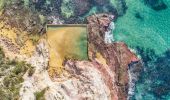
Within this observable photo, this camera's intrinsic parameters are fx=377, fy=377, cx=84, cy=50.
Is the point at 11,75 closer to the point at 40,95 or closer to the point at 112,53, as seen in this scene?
the point at 40,95

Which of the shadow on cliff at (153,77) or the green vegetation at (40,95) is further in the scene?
the shadow on cliff at (153,77)

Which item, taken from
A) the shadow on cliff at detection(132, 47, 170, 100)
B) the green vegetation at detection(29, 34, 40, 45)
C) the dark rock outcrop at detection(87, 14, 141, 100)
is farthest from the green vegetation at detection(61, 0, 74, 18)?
the shadow on cliff at detection(132, 47, 170, 100)

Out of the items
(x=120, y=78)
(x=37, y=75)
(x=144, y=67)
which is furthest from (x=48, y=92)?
(x=144, y=67)

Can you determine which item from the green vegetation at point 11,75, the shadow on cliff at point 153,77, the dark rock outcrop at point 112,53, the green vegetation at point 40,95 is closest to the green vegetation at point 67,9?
the dark rock outcrop at point 112,53

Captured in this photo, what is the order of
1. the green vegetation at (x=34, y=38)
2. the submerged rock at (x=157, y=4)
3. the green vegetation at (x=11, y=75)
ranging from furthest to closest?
the submerged rock at (x=157, y=4), the green vegetation at (x=34, y=38), the green vegetation at (x=11, y=75)

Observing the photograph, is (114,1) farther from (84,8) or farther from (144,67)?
(144,67)

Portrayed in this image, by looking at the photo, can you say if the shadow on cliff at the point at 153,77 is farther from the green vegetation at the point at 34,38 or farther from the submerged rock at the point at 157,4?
the green vegetation at the point at 34,38

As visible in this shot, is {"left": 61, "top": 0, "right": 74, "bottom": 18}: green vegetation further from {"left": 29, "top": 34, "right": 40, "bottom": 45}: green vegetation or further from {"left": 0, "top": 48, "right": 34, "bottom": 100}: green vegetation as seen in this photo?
{"left": 0, "top": 48, "right": 34, "bottom": 100}: green vegetation

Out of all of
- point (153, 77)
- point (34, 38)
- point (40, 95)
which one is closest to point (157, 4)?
point (153, 77)

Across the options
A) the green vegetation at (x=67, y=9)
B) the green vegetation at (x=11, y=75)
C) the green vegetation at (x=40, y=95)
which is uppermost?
the green vegetation at (x=67, y=9)
